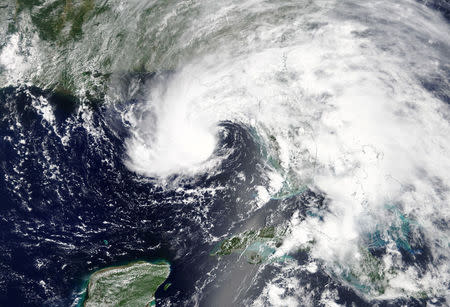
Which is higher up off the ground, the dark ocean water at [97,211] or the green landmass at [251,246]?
the dark ocean water at [97,211]

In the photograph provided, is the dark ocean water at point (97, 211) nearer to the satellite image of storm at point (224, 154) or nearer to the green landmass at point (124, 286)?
the satellite image of storm at point (224, 154)

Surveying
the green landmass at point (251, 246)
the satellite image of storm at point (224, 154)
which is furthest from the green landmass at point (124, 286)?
the green landmass at point (251, 246)

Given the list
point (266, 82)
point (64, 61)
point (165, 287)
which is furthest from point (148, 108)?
point (165, 287)

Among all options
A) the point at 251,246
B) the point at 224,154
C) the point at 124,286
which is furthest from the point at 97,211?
the point at 251,246

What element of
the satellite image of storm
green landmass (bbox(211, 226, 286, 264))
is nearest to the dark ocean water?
the satellite image of storm

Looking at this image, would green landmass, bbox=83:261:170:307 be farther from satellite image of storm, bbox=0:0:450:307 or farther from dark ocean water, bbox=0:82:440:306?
dark ocean water, bbox=0:82:440:306
